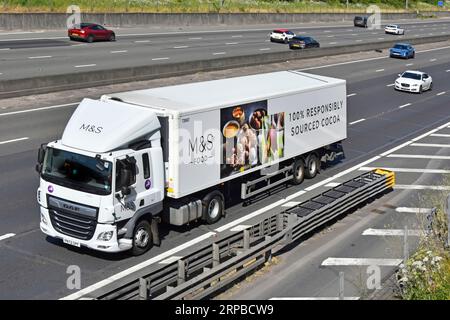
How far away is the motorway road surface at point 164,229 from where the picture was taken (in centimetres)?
1491

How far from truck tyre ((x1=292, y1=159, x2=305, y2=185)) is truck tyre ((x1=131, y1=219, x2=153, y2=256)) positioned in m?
7.36

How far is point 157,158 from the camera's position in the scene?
1606cm

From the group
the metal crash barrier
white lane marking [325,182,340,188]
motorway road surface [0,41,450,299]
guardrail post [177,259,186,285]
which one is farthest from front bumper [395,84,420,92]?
guardrail post [177,259,186,285]

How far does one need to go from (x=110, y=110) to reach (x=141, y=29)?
166ft

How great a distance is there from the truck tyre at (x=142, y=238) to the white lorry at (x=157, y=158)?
0.02m

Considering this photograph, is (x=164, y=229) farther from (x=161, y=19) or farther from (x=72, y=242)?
(x=161, y=19)

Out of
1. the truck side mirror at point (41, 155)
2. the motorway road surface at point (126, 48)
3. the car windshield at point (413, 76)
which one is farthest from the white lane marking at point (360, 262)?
the car windshield at point (413, 76)

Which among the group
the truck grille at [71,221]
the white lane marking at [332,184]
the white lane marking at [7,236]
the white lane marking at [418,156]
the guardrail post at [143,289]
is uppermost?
the truck grille at [71,221]

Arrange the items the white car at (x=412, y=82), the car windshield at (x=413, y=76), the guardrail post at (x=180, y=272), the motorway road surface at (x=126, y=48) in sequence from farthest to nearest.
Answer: the car windshield at (x=413, y=76) → the white car at (x=412, y=82) → the motorway road surface at (x=126, y=48) → the guardrail post at (x=180, y=272)

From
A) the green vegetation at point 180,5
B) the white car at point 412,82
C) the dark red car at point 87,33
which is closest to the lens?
the white car at point 412,82

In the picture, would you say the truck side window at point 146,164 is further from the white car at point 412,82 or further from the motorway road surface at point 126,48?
the white car at point 412,82

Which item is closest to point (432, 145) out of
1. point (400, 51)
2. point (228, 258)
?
point (228, 258)

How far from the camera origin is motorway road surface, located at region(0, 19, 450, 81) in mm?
39969
